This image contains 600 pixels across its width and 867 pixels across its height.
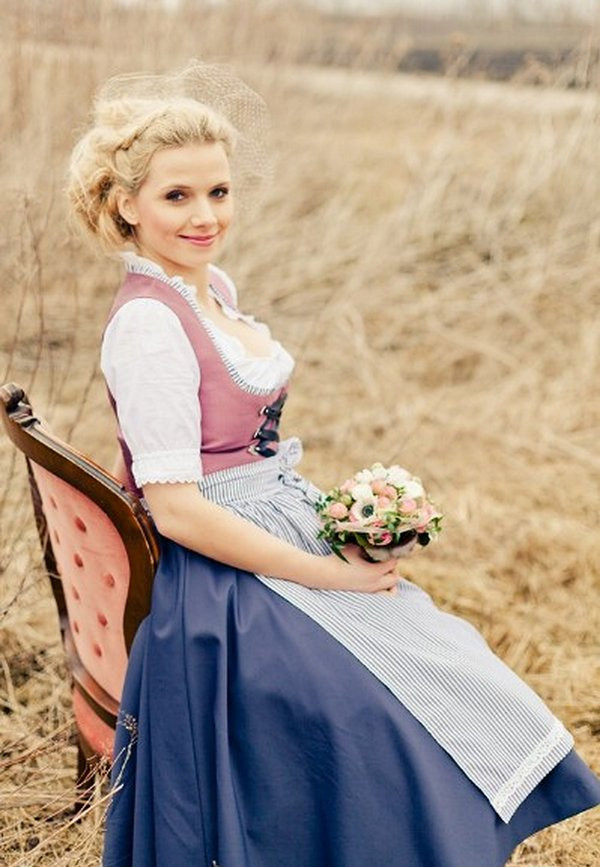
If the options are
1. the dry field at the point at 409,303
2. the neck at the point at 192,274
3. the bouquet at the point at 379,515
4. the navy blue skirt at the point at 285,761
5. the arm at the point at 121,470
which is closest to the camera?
the navy blue skirt at the point at 285,761

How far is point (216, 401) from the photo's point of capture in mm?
2020

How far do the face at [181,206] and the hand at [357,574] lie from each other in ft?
1.90

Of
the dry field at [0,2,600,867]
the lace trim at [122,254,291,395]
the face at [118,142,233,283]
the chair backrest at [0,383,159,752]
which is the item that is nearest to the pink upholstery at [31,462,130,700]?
the chair backrest at [0,383,159,752]

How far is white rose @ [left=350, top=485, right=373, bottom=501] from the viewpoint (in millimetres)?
2023

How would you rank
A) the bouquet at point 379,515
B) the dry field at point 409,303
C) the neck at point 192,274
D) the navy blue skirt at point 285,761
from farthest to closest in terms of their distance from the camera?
the dry field at point 409,303 < the neck at point 192,274 < the bouquet at point 379,515 < the navy blue skirt at point 285,761

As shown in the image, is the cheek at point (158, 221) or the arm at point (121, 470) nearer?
the cheek at point (158, 221)

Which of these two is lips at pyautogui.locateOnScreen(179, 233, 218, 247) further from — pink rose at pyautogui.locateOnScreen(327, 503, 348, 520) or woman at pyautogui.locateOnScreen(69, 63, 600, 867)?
pink rose at pyautogui.locateOnScreen(327, 503, 348, 520)

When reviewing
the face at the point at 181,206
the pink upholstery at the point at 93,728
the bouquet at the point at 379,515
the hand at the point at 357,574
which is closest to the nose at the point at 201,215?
the face at the point at 181,206

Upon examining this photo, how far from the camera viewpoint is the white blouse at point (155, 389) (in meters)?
1.92

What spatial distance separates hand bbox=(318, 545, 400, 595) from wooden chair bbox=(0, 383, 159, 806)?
0.30 m

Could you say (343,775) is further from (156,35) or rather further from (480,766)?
(156,35)

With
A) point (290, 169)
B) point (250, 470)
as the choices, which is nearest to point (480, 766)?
point (250, 470)

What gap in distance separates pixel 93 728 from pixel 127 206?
1.01 metres

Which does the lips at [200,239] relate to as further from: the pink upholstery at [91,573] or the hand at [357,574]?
the hand at [357,574]
